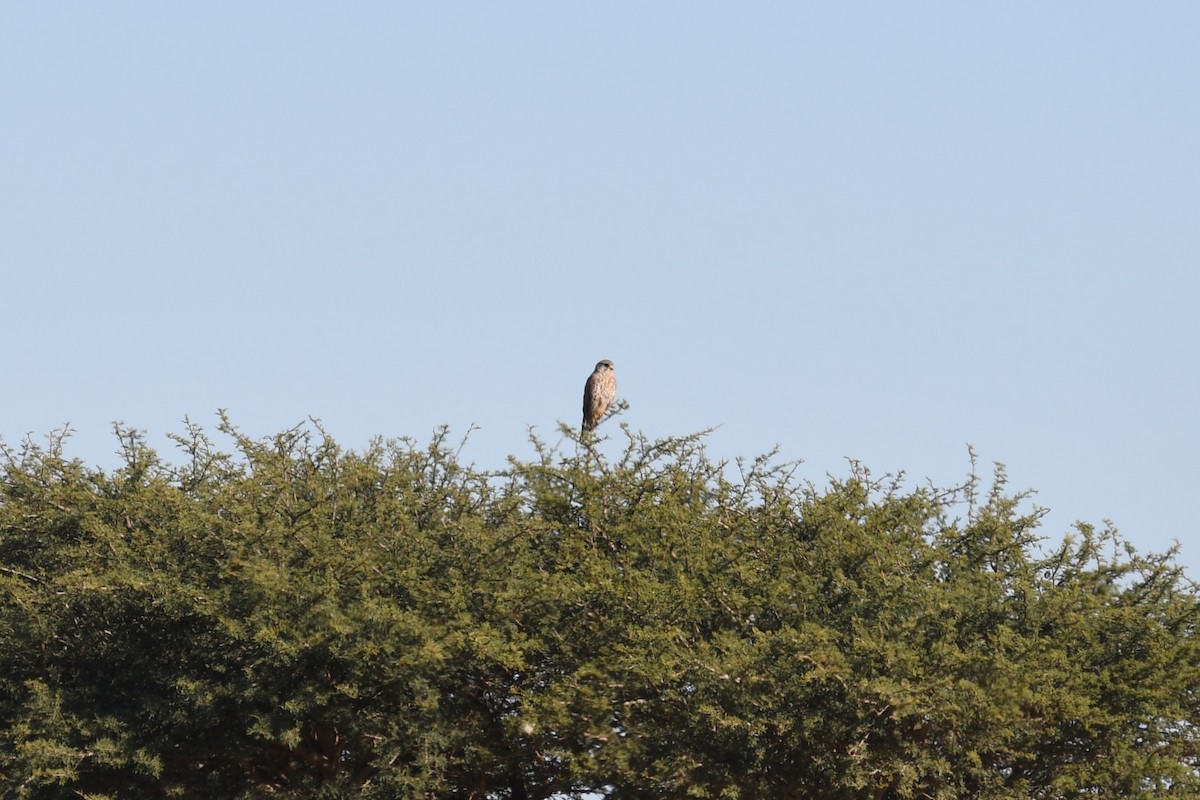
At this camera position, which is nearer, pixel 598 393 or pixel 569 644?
pixel 569 644

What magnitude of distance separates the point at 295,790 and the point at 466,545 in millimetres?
3312

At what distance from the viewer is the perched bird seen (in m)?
28.3

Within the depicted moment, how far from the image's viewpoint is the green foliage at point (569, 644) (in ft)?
64.7

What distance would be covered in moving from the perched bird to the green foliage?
486 cm

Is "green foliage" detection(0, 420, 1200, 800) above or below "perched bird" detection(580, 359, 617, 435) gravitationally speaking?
below

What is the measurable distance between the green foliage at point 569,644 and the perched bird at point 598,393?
486 cm

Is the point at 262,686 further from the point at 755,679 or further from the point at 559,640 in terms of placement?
the point at 755,679

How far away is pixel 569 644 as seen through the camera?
2116 cm

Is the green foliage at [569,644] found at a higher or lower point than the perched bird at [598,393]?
lower

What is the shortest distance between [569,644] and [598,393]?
769 cm

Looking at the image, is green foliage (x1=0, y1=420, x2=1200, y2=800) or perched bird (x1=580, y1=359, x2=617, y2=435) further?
perched bird (x1=580, y1=359, x2=617, y2=435)

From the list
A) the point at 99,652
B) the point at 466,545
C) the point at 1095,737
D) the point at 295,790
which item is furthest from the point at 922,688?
the point at 99,652

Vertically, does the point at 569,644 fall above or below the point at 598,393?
below

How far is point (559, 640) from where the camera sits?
69.3 feet
